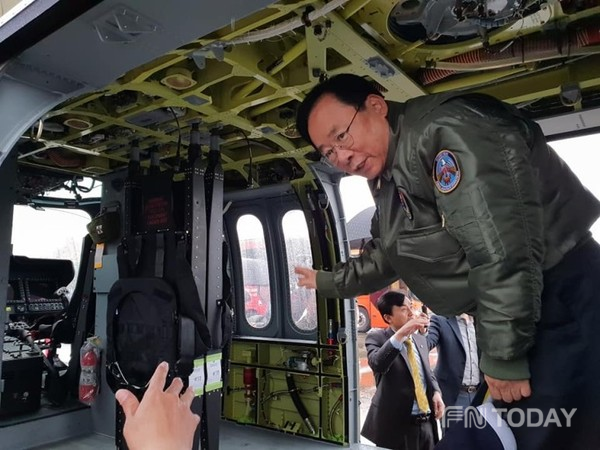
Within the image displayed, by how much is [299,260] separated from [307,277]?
3133mm

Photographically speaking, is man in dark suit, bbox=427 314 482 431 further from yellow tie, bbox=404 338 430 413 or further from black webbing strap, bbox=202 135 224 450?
black webbing strap, bbox=202 135 224 450

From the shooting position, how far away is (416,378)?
391cm

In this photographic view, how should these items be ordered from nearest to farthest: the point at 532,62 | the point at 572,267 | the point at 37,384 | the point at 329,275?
1. the point at 572,267
2. the point at 329,275
3. the point at 532,62
4. the point at 37,384

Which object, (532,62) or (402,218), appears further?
(532,62)

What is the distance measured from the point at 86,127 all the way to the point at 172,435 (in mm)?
3670

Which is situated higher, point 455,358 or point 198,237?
point 198,237

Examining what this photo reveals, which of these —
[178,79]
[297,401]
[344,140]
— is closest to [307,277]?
[344,140]

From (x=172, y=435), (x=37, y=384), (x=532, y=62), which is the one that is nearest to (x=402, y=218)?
(x=172, y=435)

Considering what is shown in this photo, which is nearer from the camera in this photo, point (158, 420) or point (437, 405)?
point (158, 420)

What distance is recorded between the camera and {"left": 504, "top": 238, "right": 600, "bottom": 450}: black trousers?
1.32 metres

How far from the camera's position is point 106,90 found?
129 inches

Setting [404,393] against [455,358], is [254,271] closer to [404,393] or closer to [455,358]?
[404,393]

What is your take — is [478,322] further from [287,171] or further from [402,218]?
[287,171]

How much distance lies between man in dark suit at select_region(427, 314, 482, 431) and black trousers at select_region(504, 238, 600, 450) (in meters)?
2.63
